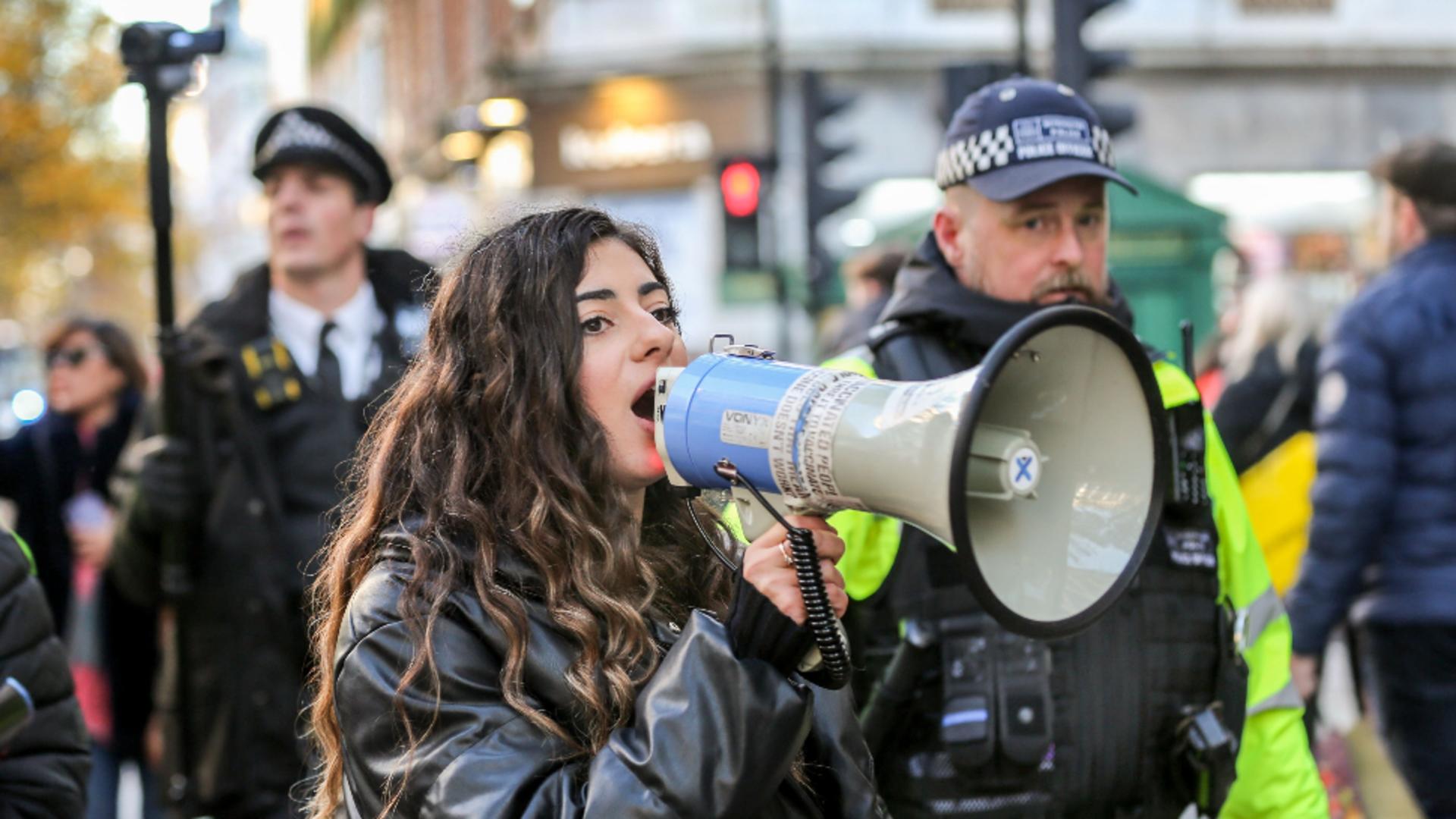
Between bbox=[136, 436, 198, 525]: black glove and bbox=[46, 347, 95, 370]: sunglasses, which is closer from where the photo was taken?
bbox=[136, 436, 198, 525]: black glove

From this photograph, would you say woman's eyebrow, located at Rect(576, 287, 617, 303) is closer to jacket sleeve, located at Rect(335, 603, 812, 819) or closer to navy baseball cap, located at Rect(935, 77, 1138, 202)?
jacket sleeve, located at Rect(335, 603, 812, 819)

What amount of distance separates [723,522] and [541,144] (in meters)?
20.1

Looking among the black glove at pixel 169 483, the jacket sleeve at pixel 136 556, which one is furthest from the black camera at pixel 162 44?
the jacket sleeve at pixel 136 556

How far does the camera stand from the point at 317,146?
181 inches

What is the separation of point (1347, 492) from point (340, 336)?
251 cm

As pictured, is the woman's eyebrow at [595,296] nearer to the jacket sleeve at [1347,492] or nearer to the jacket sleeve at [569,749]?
the jacket sleeve at [569,749]

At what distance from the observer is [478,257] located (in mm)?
2264

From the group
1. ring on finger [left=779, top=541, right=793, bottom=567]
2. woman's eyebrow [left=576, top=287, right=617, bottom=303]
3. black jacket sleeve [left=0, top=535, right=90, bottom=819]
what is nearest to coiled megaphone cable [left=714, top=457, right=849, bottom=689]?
ring on finger [left=779, top=541, right=793, bottom=567]

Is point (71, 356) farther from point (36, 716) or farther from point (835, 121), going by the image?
point (835, 121)

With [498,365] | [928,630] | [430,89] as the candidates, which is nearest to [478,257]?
[498,365]

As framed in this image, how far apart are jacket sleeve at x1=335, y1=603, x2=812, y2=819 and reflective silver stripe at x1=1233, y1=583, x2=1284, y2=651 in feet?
4.14

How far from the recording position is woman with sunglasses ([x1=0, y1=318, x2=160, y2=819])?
6.04 m

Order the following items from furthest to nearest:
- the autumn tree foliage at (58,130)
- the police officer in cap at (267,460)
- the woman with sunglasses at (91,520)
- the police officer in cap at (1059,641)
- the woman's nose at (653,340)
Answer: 1. the autumn tree foliage at (58,130)
2. the woman with sunglasses at (91,520)
3. the police officer in cap at (267,460)
4. the police officer in cap at (1059,641)
5. the woman's nose at (653,340)

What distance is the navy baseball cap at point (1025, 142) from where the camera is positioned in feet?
9.68
